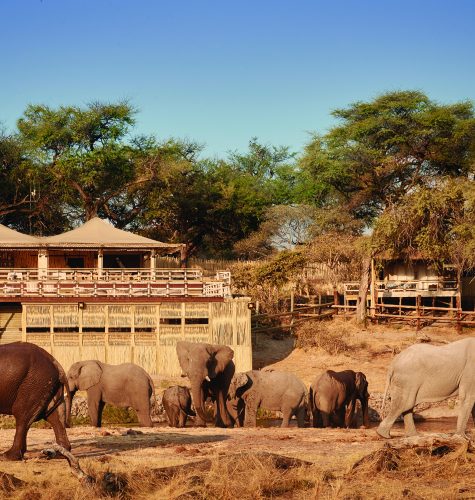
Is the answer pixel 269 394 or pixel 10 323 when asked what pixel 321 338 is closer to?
pixel 10 323

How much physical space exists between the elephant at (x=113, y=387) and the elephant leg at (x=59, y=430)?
30.4ft

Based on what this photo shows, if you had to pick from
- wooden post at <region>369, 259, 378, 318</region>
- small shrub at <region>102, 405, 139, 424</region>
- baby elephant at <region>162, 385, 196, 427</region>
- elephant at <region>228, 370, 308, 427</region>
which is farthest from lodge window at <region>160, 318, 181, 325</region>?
wooden post at <region>369, 259, 378, 318</region>

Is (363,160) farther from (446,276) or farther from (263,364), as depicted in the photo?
(263,364)

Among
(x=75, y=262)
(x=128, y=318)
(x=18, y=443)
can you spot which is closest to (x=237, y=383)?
A: (x=128, y=318)

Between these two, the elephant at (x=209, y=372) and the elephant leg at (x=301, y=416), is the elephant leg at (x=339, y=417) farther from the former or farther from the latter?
the elephant at (x=209, y=372)

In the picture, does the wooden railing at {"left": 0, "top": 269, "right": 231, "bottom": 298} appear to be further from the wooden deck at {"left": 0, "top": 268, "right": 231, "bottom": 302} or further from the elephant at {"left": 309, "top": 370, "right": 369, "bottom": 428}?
the elephant at {"left": 309, "top": 370, "right": 369, "bottom": 428}

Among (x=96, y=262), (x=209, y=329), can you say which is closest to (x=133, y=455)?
Result: (x=209, y=329)

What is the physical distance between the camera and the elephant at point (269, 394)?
2511cm

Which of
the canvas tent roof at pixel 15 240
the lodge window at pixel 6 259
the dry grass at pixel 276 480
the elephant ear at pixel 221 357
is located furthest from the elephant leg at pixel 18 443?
the lodge window at pixel 6 259

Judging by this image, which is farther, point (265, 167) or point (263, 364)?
point (265, 167)

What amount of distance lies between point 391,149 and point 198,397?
3454 centimetres

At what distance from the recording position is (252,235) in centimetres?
6194

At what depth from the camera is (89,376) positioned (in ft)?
79.3

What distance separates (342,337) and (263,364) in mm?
3950
